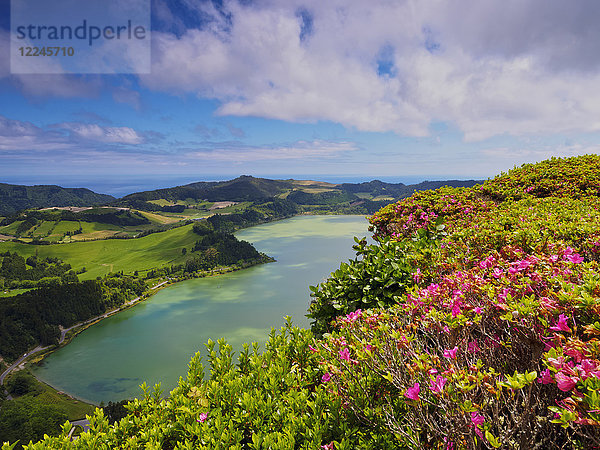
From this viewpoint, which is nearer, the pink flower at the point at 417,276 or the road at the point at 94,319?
the pink flower at the point at 417,276

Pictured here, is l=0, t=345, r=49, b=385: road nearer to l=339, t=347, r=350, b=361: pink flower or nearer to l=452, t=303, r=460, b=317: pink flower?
l=339, t=347, r=350, b=361: pink flower

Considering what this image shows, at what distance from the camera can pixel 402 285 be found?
5.15m

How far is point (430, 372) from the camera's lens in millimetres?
2229

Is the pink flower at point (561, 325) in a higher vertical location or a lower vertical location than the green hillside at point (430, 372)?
higher

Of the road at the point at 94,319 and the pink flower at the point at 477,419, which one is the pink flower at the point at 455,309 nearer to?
the pink flower at the point at 477,419

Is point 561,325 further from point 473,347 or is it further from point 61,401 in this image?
point 61,401

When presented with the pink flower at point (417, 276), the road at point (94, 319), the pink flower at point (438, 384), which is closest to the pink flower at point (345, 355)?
the pink flower at point (438, 384)

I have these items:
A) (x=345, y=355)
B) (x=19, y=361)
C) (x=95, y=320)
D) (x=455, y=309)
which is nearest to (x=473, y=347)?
(x=455, y=309)

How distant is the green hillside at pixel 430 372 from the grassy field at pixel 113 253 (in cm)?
17940

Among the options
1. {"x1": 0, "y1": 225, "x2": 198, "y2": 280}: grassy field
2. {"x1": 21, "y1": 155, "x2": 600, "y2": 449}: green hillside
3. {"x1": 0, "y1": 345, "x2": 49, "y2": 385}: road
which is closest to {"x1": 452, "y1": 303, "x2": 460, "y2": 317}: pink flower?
{"x1": 21, "y1": 155, "x2": 600, "y2": 449}: green hillside

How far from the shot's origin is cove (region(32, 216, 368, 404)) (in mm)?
73250

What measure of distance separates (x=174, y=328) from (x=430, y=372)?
10549cm

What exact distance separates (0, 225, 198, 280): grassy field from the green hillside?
179 meters

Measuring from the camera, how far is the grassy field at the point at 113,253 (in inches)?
6634
